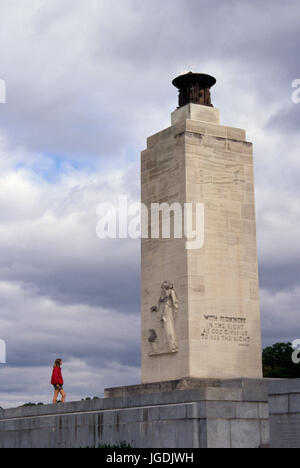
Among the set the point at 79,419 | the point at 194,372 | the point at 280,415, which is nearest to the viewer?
the point at 280,415

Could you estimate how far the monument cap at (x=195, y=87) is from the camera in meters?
31.0

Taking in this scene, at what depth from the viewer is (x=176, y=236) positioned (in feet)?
95.8

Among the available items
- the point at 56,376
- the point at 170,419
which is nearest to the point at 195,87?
the point at 56,376

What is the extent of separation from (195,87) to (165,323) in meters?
9.39

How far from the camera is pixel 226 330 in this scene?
1125 inches

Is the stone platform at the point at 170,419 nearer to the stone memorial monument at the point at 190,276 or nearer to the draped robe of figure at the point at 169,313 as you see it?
the stone memorial monument at the point at 190,276

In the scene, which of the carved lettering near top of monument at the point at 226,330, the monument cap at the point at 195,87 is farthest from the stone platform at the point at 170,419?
the monument cap at the point at 195,87

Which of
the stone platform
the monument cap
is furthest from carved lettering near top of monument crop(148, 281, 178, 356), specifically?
the monument cap

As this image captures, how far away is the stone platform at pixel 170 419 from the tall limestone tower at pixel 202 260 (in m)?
1.77

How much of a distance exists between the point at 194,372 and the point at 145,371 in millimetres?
3007

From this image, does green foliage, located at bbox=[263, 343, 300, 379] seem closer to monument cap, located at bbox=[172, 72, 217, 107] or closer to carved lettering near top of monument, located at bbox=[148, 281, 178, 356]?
carved lettering near top of monument, located at bbox=[148, 281, 178, 356]
